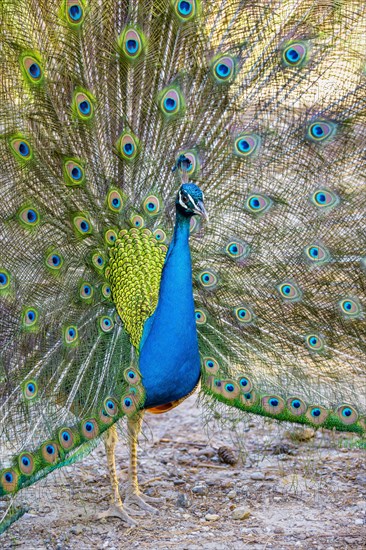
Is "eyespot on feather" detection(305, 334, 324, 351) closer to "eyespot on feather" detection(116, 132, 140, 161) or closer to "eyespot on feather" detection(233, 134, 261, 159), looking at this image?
"eyespot on feather" detection(233, 134, 261, 159)

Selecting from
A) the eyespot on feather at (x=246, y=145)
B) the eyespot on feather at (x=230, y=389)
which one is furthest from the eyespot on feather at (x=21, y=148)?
the eyespot on feather at (x=230, y=389)

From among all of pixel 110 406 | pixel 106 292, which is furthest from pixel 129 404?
pixel 106 292

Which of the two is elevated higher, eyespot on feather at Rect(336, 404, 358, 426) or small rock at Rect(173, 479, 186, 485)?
eyespot on feather at Rect(336, 404, 358, 426)

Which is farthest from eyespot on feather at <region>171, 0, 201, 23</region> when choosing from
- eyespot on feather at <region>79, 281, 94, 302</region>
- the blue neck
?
eyespot on feather at <region>79, 281, 94, 302</region>

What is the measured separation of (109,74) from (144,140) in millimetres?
287

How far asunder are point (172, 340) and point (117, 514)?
0.88 m

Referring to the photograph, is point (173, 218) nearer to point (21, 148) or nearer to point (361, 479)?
point (21, 148)

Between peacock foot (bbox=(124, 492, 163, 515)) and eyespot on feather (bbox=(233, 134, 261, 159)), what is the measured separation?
5.06ft

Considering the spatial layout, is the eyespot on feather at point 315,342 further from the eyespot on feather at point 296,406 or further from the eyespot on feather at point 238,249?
the eyespot on feather at point 238,249

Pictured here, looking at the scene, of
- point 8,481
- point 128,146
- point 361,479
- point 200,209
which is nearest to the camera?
point 200,209

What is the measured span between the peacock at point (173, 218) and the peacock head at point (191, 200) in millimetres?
63

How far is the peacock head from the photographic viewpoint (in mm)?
2473

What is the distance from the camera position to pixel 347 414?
9.42 feet

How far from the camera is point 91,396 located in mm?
2777
